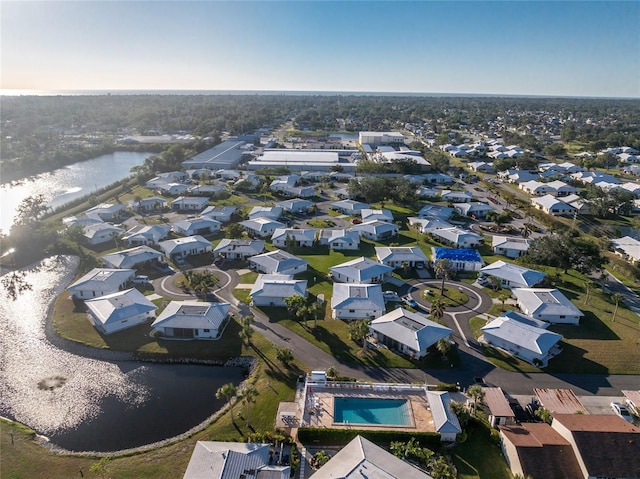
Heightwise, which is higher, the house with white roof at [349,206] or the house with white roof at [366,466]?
the house with white roof at [366,466]

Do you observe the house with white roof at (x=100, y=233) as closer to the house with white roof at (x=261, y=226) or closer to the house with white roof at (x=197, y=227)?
the house with white roof at (x=197, y=227)

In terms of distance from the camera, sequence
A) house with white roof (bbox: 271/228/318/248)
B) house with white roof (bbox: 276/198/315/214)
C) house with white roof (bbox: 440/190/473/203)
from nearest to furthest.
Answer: house with white roof (bbox: 271/228/318/248)
house with white roof (bbox: 276/198/315/214)
house with white roof (bbox: 440/190/473/203)

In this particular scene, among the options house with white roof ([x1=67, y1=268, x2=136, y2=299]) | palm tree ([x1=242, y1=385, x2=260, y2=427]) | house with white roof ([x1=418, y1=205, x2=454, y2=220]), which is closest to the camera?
palm tree ([x1=242, y1=385, x2=260, y2=427])

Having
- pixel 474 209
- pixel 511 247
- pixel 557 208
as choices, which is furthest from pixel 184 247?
pixel 557 208

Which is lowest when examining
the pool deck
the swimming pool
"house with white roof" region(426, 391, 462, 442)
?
the swimming pool

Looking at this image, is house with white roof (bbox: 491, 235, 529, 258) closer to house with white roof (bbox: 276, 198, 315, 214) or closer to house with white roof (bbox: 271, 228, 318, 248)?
house with white roof (bbox: 271, 228, 318, 248)

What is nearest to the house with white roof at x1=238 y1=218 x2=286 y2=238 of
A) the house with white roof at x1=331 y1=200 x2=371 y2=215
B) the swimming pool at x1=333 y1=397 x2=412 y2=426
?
the house with white roof at x1=331 y1=200 x2=371 y2=215

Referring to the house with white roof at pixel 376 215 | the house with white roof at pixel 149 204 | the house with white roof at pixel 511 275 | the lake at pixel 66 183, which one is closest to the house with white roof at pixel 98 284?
the house with white roof at pixel 149 204

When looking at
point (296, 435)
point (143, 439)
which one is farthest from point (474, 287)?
point (143, 439)
